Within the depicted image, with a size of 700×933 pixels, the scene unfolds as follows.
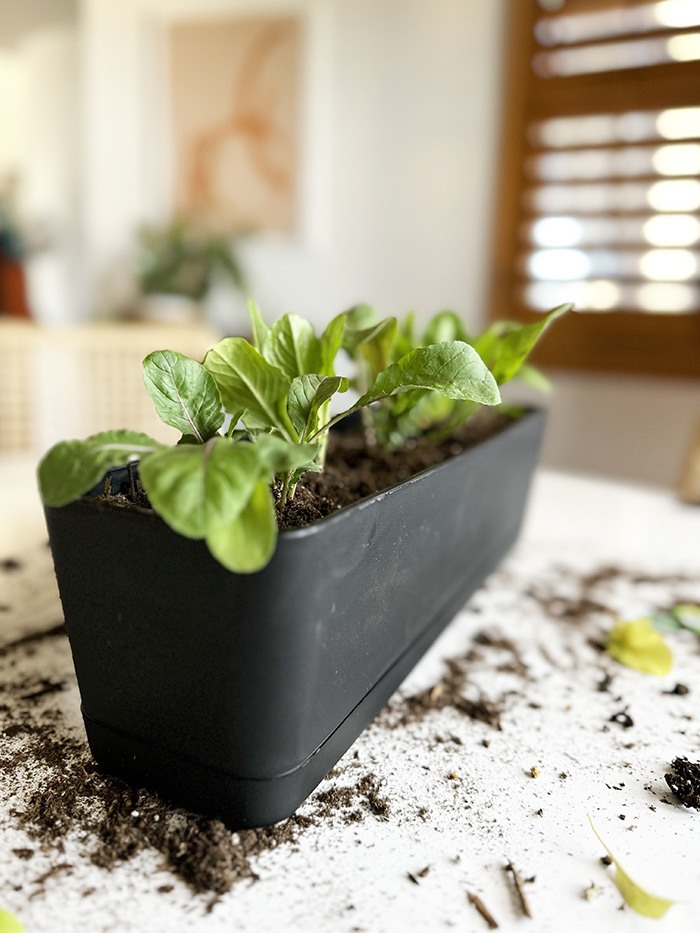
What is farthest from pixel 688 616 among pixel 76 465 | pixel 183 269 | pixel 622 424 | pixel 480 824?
pixel 183 269

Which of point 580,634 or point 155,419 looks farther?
point 155,419

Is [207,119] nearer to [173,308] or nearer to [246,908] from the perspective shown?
[173,308]

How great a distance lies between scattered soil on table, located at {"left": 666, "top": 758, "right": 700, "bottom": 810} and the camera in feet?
1.33

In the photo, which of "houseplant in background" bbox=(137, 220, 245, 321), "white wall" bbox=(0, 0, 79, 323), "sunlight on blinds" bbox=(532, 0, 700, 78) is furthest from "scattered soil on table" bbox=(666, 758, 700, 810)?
"white wall" bbox=(0, 0, 79, 323)

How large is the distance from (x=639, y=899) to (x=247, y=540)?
26 cm

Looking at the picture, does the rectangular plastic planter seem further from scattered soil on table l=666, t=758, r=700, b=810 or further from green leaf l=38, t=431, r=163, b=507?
scattered soil on table l=666, t=758, r=700, b=810

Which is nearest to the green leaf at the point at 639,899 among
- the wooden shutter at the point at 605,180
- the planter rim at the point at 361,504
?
the planter rim at the point at 361,504

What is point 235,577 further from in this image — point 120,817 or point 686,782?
point 686,782

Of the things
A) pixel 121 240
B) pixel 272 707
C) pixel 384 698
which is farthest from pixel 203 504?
pixel 121 240

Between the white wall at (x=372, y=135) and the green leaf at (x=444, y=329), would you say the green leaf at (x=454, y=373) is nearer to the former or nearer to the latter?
the green leaf at (x=444, y=329)

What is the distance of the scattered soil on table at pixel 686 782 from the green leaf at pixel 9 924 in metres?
0.36

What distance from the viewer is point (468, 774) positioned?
17.0 inches

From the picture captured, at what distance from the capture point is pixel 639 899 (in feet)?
1.08

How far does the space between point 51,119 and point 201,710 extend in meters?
3.61
